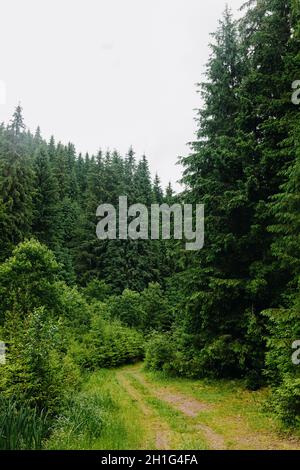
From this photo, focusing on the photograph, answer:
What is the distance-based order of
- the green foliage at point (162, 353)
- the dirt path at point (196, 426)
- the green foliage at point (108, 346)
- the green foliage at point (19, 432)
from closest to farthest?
the green foliage at point (19, 432)
the dirt path at point (196, 426)
the green foliage at point (162, 353)
the green foliage at point (108, 346)

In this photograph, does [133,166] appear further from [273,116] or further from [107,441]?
[107,441]

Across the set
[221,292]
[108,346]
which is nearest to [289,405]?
[221,292]

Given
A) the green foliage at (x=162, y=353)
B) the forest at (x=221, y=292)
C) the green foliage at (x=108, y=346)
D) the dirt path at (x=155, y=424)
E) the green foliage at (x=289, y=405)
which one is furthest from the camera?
the green foliage at (x=108, y=346)

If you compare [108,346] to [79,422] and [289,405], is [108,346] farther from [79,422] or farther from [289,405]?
[289,405]

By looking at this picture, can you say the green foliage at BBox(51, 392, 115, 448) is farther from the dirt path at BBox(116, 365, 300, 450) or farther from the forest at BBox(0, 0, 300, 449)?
the dirt path at BBox(116, 365, 300, 450)

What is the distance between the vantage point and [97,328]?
23812 mm

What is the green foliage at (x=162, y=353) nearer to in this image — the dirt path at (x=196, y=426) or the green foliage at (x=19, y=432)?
the dirt path at (x=196, y=426)

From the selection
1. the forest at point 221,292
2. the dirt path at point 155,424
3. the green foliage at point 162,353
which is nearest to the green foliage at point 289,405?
the forest at point 221,292

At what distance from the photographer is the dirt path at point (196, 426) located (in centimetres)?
805

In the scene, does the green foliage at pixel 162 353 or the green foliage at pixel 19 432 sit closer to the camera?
the green foliage at pixel 19 432

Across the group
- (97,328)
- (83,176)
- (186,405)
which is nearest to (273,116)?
(186,405)

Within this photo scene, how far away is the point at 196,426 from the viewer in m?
9.64

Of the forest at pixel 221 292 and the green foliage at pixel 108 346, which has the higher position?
the forest at pixel 221 292

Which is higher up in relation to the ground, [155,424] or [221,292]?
[221,292]
